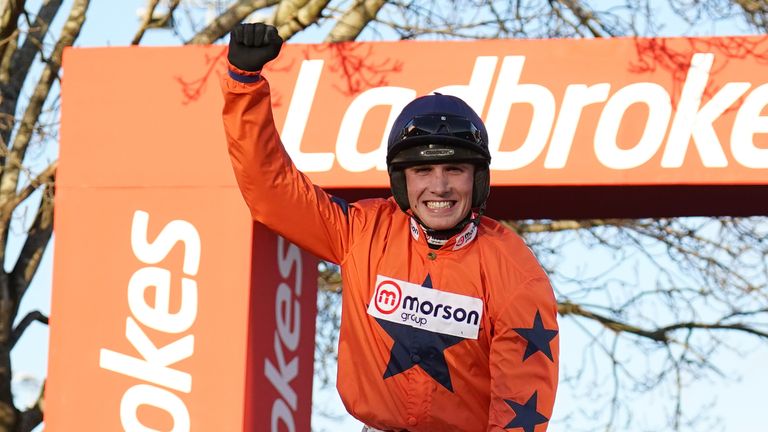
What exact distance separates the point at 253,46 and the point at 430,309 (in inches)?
32.7

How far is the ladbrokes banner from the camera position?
6.03 metres

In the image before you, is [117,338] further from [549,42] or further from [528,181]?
[549,42]

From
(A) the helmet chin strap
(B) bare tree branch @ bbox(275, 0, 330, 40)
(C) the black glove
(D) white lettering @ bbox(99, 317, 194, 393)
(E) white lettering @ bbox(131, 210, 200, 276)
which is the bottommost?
(A) the helmet chin strap

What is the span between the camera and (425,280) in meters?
3.76

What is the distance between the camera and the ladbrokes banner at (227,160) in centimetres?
603

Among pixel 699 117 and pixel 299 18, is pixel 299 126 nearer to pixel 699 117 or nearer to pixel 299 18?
pixel 699 117

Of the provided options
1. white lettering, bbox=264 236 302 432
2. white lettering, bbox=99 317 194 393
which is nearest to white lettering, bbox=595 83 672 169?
white lettering, bbox=264 236 302 432

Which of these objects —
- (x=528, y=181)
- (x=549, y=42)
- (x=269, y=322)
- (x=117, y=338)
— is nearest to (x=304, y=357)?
(x=269, y=322)

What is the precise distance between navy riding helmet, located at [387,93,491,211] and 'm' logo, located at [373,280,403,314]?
8.9 inches

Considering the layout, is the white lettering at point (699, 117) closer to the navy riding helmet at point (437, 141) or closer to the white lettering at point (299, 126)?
the white lettering at point (299, 126)

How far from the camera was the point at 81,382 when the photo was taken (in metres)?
6.09

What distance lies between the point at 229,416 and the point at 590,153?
193 cm

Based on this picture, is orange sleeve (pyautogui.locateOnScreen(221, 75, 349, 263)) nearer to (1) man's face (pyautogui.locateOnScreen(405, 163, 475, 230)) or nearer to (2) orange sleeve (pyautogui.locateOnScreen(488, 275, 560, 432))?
(1) man's face (pyautogui.locateOnScreen(405, 163, 475, 230))

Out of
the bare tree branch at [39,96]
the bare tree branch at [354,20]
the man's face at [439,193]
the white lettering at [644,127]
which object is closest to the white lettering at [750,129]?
the white lettering at [644,127]
